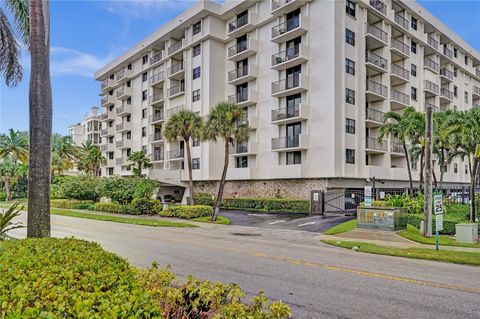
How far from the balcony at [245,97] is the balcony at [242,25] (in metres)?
6.56

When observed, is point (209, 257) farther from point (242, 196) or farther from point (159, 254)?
point (242, 196)

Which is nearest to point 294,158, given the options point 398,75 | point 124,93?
point 398,75

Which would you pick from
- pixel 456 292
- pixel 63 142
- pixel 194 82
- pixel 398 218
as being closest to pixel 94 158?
pixel 63 142

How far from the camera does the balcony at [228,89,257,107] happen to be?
3831cm

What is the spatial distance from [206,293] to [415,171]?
1655 inches

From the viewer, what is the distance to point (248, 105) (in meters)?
39.6

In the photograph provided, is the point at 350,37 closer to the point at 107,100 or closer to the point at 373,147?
the point at 373,147

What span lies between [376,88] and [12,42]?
31351 millimetres

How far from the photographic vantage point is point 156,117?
164 feet

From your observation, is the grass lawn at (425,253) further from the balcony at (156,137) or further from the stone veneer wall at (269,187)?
the balcony at (156,137)

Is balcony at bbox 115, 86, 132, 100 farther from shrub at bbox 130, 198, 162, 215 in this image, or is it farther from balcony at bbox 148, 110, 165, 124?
shrub at bbox 130, 198, 162, 215

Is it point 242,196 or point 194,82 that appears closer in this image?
point 242,196

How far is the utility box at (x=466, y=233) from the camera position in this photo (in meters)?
15.7

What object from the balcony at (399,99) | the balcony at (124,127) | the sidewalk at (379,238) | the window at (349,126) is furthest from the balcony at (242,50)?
the sidewalk at (379,238)
